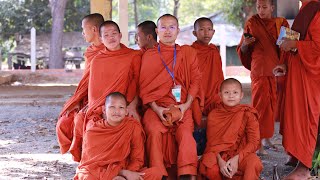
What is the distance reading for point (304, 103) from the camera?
5.50m

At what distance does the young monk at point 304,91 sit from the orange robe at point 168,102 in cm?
97

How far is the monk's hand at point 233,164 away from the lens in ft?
16.7

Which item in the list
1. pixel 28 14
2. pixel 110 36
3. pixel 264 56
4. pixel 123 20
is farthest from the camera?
pixel 28 14

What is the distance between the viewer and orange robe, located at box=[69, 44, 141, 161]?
5.29m

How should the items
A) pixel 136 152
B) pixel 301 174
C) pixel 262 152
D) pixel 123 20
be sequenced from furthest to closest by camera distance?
1. pixel 123 20
2. pixel 262 152
3. pixel 301 174
4. pixel 136 152

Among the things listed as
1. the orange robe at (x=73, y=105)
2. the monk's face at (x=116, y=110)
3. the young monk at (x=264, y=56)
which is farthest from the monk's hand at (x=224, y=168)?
the young monk at (x=264, y=56)

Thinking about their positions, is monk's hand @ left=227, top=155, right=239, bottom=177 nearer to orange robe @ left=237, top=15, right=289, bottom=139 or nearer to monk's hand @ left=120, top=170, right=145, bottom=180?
monk's hand @ left=120, top=170, right=145, bottom=180

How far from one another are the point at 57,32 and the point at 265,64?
A: 21.1 meters

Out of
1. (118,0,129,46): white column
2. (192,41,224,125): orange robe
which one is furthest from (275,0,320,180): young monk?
(118,0,129,46): white column

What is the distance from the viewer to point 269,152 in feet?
24.2

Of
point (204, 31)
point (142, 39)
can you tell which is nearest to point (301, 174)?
point (204, 31)

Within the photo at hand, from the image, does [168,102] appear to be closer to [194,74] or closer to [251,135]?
[194,74]

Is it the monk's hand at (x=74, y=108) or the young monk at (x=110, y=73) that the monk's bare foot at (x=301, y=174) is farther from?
the monk's hand at (x=74, y=108)

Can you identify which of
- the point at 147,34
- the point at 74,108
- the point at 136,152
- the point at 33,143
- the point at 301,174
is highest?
the point at 147,34
